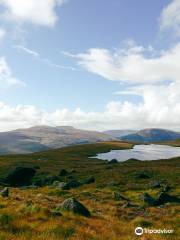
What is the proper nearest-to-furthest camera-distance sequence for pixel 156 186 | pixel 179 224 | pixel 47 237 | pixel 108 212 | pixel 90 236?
pixel 47 237 < pixel 90 236 < pixel 179 224 < pixel 108 212 < pixel 156 186

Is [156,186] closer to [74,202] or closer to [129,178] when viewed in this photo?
[129,178]

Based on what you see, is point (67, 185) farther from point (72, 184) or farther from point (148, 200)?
point (148, 200)

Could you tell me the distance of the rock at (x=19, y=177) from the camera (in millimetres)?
53875

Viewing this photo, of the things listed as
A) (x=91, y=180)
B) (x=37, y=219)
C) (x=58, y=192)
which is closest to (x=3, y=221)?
(x=37, y=219)

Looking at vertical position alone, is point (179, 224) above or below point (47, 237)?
below

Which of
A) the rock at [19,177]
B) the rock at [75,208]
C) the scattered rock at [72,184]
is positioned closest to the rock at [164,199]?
the rock at [75,208]

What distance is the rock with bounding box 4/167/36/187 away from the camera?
53.9 m

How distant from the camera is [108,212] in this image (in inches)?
902

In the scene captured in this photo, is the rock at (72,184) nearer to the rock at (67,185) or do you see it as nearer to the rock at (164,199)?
the rock at (67,185)

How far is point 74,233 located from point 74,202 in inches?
269

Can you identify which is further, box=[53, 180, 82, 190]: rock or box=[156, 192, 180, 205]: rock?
box=[53, 180, 82, 190]: rock

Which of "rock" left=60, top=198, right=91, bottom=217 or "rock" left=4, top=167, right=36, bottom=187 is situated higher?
"rock" left=60, top=198, right=91, bottom=217

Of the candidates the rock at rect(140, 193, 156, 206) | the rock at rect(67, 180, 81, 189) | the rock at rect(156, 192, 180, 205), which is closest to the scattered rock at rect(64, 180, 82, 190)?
the rock at rect(67, 180, 81, 189)

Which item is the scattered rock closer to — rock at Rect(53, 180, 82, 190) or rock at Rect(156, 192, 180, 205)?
rock at Rect(53, 180, 82, 190)
